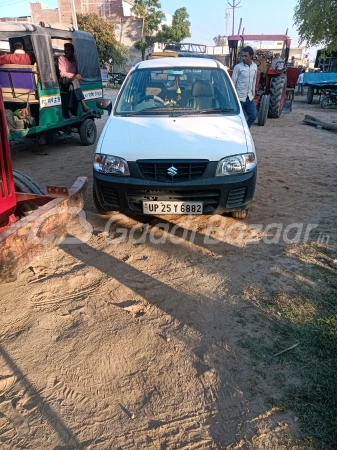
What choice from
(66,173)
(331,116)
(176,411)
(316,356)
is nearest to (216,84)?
(66,173)

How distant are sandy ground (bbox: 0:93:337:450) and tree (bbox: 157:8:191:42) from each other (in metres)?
48.2

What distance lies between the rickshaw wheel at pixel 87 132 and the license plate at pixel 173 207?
546cm

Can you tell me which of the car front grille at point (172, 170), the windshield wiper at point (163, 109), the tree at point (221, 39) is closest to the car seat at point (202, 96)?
the windshield wiper at point (163, 109)

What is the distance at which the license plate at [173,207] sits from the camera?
3.71m

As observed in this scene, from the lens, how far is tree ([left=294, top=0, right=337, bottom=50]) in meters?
19.5

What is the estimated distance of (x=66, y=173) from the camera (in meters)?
6.35

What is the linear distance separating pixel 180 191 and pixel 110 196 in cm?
77

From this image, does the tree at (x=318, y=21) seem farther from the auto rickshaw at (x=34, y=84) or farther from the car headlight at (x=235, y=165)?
the car headlight at (x=235, y=165)

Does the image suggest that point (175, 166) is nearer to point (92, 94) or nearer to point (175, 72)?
point (175, 72)

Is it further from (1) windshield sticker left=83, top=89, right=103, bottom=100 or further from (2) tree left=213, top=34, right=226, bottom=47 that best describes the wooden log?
(1) windshield sticker left=83, top=89, right=103, bottom=100

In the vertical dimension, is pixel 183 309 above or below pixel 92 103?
below

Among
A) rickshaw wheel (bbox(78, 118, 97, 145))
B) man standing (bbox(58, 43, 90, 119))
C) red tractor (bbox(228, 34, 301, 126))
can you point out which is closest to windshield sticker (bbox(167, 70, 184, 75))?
man standing (bbox(58, 43, 90, 119))

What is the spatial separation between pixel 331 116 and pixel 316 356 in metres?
14.3

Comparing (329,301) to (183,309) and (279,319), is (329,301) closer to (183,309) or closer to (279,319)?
(279,319)
